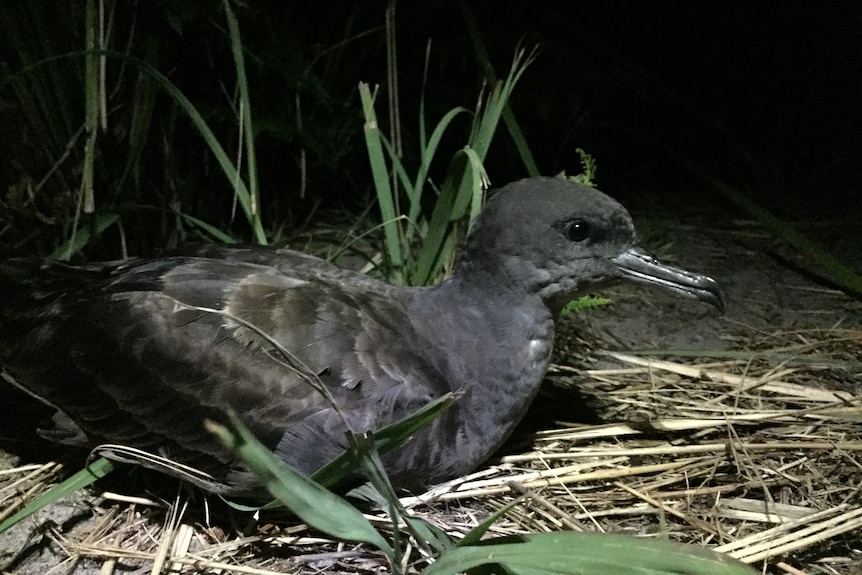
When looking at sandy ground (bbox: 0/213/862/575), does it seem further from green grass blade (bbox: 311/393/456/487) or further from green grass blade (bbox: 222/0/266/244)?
green grass blade (bbox: 222/0/266/244)

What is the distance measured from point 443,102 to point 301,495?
6.94ft

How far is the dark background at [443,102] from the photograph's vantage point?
202 centimetres

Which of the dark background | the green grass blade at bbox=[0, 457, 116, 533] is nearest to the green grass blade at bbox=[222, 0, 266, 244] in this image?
the dark background

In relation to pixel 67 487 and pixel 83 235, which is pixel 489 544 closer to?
pixel 67 487

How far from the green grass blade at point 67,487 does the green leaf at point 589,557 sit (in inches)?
28.8

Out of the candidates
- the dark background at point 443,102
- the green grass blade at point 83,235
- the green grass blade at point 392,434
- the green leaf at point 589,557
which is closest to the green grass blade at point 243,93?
the dark background at point 443,102

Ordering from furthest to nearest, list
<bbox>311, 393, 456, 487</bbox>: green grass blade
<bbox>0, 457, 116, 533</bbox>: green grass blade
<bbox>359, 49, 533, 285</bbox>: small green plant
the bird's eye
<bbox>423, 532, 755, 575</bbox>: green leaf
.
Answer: <bbox>359, 49, 533, 285</bbox>: small green plant < the bird's eye < <bbox>0, 457, 116, 533</bbox>: green grass blade < <bbox>311, 393, 456, 487</bbox>: green grass blade < <bbox>423, 532, 755, 575</bbox>: green leaf

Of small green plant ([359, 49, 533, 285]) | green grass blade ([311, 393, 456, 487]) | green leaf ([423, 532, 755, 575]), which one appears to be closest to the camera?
green leaf ([423, 532, 755, 575])

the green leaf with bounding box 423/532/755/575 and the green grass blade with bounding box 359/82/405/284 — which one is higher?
the green grass blade with bounding box 359/82/405/284

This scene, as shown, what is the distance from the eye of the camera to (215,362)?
1380 mm

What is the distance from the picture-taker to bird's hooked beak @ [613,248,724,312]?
1.51 meters

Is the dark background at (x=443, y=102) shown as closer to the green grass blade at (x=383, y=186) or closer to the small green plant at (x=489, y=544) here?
the green grass blade at (x=383, y=186)

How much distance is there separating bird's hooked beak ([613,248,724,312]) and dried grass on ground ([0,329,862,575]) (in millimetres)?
315

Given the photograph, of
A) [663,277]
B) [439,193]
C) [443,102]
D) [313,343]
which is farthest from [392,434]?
[443,102]
